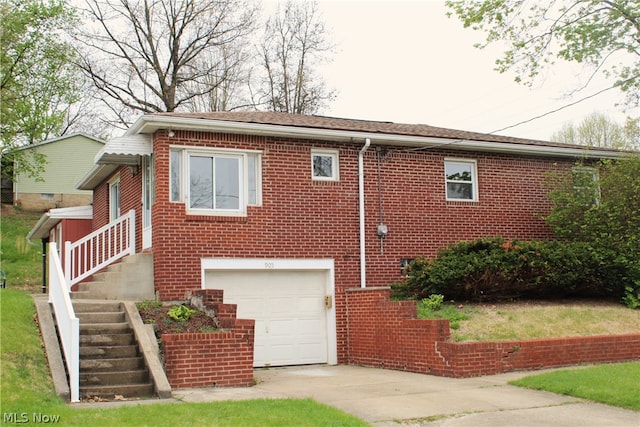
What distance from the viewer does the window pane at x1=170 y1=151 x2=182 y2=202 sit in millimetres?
14773

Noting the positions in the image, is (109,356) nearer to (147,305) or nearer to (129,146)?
(147,305)

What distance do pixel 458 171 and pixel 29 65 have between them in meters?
19.5

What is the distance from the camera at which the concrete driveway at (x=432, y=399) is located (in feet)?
29.2

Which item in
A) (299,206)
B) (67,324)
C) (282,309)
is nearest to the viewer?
(67,324)

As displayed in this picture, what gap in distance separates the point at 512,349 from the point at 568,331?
1.62 m

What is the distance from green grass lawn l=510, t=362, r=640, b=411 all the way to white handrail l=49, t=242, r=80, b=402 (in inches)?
259

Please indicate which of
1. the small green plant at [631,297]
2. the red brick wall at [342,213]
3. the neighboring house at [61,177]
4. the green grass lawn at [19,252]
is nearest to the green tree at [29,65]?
the green grass lawn at [19,252]

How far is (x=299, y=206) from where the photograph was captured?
1589 cm

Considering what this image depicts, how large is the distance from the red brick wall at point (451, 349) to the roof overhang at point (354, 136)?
358 centimetres

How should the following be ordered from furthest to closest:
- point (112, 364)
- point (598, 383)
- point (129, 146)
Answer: point (129, 146)
point (112, 364)
point (598, 383)

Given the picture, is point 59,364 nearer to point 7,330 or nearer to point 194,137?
point 7,330

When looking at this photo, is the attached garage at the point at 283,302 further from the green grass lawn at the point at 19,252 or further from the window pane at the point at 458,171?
the green grass lawn at the point at 19,252

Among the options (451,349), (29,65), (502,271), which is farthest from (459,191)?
(29,65)

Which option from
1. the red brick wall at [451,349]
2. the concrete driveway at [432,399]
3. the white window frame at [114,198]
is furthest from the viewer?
the white window frame at [114,198]
